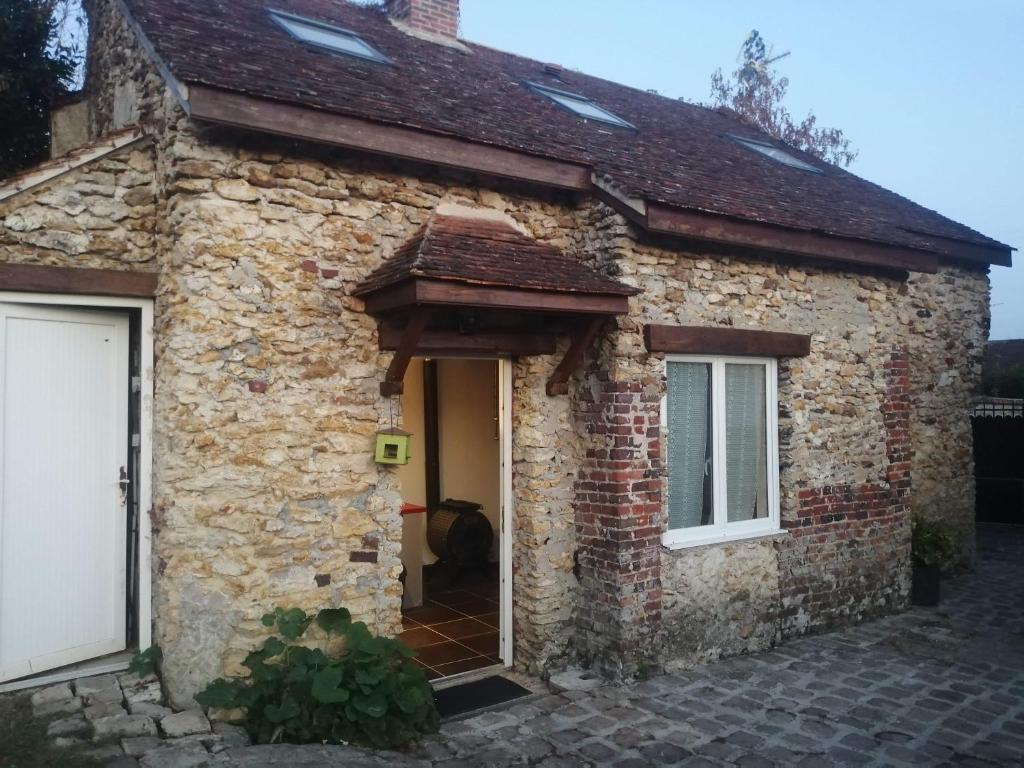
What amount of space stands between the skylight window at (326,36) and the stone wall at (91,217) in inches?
81.7

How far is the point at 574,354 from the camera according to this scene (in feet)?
17.6

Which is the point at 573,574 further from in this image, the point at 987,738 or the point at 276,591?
the point at 987,738

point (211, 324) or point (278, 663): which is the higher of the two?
point (211, 324)

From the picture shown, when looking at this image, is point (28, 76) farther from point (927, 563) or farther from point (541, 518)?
point (927, 563)

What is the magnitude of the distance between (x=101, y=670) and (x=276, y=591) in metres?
1.25

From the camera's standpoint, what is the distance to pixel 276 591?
178 inches

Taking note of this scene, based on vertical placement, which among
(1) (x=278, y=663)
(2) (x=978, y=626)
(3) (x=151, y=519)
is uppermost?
(3) (x=151, y=519)

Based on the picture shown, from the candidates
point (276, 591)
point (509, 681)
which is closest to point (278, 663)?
point (276, 591)

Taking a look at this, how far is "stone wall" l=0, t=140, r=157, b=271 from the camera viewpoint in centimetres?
448

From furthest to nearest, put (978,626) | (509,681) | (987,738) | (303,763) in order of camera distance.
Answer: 1. (978,626)
2. (509,681)
3. (987,738)
4. (303,763)

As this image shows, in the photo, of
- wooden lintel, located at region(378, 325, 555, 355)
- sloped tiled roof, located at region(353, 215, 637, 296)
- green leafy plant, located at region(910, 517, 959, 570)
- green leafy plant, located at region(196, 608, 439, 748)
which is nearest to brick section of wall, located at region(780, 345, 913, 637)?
green leafy plant, located at region(910, 517, 959, 570)

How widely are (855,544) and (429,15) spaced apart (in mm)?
7200

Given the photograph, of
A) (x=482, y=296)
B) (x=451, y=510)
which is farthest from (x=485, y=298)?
(x=451, y=510)

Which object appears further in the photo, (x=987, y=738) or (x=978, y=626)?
(x=978, y=626)
